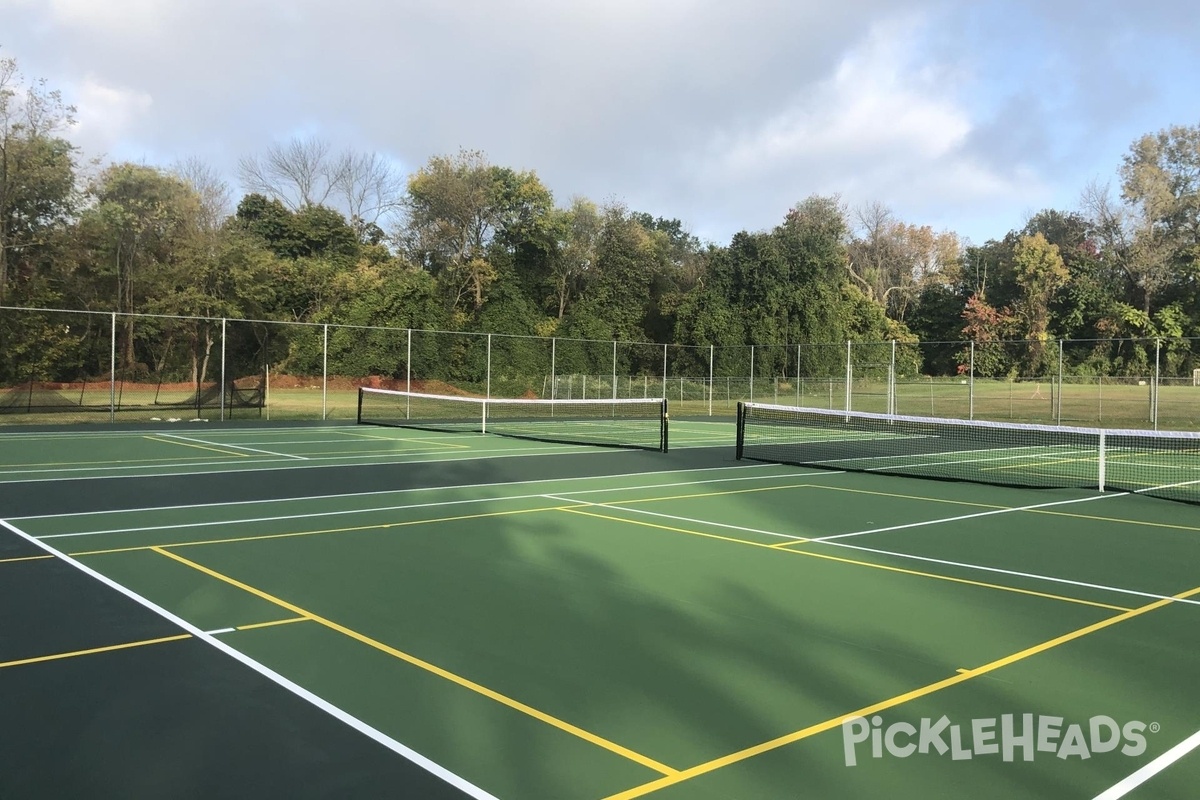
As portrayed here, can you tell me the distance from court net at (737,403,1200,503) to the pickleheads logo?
8.12 meters

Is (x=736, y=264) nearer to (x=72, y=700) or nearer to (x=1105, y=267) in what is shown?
(x=1105, y=267)

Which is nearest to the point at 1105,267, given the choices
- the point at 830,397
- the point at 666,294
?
the point at 666,294

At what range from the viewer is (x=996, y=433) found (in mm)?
24672

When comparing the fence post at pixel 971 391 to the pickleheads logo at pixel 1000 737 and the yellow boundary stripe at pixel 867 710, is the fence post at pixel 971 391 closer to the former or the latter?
the yellow boundary stripe at pixel 867 710

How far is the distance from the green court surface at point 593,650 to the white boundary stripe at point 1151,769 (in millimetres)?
16

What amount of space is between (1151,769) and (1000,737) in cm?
56

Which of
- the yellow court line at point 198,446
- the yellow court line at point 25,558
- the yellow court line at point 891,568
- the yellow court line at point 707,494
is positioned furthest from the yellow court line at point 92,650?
the yellow court line at point 198,446

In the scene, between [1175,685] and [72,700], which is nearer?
[72,700]

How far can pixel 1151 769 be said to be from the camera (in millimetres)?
3469

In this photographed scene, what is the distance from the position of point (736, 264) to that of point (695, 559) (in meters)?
37.6

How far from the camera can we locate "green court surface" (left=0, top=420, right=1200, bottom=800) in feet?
11.3

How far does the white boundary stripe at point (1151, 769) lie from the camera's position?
3260 millimetres

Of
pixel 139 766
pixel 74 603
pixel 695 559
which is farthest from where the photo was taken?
pixel 695 559

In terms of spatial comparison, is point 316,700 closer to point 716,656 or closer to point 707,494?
point 716,656
